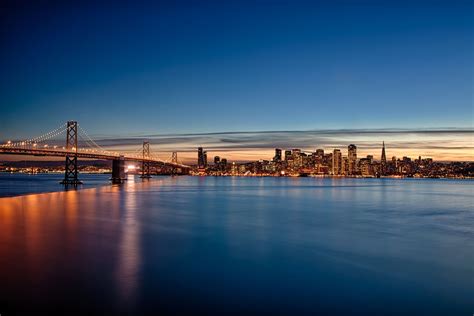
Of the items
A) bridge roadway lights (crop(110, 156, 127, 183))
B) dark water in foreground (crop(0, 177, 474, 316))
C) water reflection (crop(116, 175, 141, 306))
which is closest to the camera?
dark water in foreground (crop(0, 177, 474, 316))

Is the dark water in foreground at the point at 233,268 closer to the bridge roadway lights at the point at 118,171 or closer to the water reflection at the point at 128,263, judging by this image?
the water reflection at the point at 128,263

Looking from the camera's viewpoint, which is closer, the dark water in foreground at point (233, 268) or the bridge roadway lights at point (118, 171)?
the dark water in foreground at point (233, 268)

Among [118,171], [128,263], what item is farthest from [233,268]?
[118,171]

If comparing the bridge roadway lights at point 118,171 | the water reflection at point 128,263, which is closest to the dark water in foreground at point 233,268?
the water reflection at point 128,263

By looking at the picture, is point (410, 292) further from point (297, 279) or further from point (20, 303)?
point (20, 303)

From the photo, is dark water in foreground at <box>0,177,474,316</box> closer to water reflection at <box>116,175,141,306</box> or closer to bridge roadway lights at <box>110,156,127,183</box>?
water reflection at <box>116,175,141,306</box>

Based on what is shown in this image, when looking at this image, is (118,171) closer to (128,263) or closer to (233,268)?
(128,263)

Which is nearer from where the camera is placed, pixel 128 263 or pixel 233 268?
pixel 233 268

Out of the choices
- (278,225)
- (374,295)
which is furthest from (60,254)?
(278,225)

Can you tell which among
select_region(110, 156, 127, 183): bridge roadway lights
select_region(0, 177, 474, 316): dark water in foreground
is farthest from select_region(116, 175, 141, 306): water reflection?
select_region(110, 156, 127, 183): bridge roadway lights

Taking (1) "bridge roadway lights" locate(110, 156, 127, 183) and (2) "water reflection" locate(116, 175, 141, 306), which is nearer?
(2) "water reflection" locate(116, 175, 141, 306)

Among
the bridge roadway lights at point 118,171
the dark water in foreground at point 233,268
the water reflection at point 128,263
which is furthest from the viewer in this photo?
the bridge roadway lights at point 118,171

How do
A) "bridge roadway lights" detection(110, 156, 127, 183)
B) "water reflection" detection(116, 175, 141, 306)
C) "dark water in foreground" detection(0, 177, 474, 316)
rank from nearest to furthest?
"dark water in foreground" detection(0, 177, 474, 316)
"water reflection" detection(116, 175, 141, 306)
"bridge roadway lights" detection(110, 156, 127, 183)
